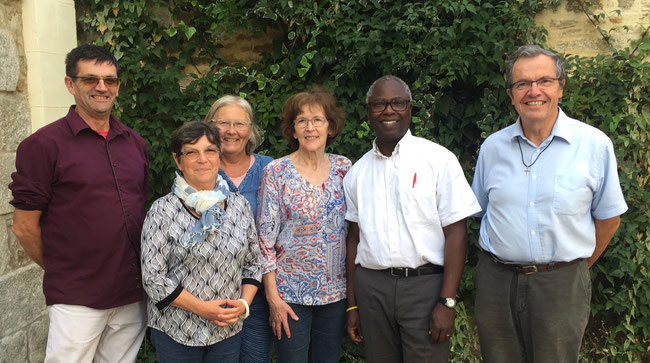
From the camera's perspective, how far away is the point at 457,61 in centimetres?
362

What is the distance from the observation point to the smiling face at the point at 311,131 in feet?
8.98

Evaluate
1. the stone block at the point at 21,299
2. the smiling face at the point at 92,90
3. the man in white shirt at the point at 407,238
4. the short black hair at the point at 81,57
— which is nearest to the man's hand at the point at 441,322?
the man in white shirt at the point at 407,238

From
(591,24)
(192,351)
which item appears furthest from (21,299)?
Answer: (591,24)

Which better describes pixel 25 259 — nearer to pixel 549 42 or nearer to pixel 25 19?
pixel 25 19

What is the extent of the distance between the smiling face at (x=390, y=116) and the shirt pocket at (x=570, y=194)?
2.50 ft

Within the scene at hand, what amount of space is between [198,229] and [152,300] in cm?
39

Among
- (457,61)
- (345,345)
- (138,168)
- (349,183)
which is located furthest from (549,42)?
(138,168)

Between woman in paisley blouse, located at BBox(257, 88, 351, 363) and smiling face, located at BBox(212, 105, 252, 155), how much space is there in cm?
25

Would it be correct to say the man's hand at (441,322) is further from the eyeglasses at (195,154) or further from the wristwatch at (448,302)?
the eyeglasses at (195,154)

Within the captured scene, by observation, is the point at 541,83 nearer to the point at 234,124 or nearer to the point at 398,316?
the point at 398,316

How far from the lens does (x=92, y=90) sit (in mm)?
2545

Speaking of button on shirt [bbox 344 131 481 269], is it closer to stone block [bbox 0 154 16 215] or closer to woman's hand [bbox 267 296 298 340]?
woman's hand [bbox 267 296 298 340]

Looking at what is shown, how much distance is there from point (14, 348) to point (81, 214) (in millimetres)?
1475

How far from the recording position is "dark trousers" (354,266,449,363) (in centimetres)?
247
